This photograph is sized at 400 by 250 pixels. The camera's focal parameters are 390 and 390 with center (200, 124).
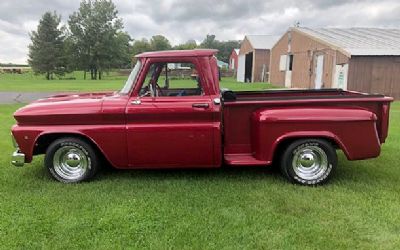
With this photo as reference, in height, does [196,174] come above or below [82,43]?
below

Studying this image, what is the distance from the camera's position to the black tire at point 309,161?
5.39 metres

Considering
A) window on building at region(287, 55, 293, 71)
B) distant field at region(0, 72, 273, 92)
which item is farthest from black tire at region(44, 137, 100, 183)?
window on building at region(287, 55, 293, 71)

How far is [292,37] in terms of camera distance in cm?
3000

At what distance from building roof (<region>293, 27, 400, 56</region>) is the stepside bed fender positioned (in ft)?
47.4

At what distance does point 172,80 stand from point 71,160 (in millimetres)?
1853

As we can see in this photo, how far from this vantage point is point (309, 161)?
18.1ft

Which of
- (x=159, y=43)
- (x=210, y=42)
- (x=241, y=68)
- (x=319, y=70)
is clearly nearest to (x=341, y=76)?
(x=319, y=70)

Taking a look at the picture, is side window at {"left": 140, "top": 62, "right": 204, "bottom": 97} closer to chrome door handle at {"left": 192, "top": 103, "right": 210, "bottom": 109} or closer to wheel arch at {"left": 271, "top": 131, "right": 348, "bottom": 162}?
chrome door handle at {"left": 192, "top": 103, "right": 210, "bottom": 109}

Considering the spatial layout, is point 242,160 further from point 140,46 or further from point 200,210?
point 140,46

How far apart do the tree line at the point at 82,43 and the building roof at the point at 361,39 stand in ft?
101

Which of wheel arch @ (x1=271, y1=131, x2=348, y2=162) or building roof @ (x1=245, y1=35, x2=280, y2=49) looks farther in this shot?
building roof @ (x1=245, y1=35, x2=280, y2=49)

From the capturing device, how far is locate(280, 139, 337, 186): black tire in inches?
212

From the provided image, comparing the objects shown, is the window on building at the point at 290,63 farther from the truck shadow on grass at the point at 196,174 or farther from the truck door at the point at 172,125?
the truck door at the point at 172,125

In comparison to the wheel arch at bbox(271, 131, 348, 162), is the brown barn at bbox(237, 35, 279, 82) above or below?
above
